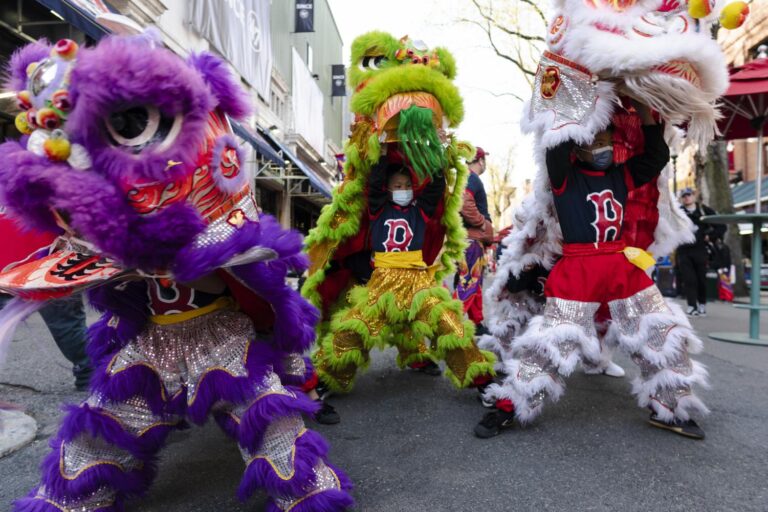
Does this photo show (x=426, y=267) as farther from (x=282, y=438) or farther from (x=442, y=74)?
(x=282, y=438)

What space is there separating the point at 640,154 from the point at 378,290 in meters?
1.58

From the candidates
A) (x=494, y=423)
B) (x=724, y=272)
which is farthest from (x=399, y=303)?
(x=724, y=272)

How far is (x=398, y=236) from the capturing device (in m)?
3.01

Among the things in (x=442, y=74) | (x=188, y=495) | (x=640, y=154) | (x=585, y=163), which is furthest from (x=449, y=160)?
(x=188, y=495)

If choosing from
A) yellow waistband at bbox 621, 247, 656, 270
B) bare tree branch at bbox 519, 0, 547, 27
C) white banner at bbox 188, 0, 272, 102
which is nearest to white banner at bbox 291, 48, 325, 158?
white banner at bbox 188, 0, 272, 102

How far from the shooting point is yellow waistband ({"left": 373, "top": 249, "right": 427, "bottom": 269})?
9.78ft

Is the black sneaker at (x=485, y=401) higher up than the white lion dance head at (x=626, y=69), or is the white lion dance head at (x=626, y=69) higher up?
the white lion dance head at (x=626, y=69)

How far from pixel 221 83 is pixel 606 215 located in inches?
74.6

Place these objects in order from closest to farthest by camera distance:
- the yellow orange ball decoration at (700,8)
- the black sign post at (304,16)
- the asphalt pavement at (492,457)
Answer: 1. the asphalt pavement at (492,457)
2. the yellow orange ball decoration at (700,8)
3. the black sign post at (304,16)

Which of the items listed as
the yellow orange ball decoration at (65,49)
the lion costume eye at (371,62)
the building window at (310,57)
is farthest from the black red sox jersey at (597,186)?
the building window at (310,57)

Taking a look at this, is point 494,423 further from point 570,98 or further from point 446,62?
point 446,62

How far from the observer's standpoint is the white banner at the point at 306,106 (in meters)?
18.2

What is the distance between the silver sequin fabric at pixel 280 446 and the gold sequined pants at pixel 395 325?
1.16 metres

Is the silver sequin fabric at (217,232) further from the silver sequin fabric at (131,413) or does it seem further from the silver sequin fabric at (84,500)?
the silver sequin fabric at (84,500)
